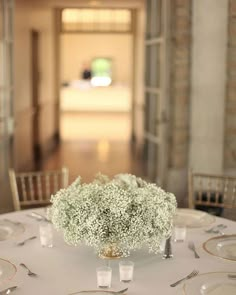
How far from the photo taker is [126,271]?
2045 mm

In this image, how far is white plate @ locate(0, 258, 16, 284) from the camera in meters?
2.05

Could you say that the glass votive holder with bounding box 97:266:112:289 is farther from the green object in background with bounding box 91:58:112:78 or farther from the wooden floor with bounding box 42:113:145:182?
the green object in background with bounding box 91:58:112:78

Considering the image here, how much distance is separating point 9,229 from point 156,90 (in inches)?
117

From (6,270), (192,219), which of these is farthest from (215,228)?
(6,270)

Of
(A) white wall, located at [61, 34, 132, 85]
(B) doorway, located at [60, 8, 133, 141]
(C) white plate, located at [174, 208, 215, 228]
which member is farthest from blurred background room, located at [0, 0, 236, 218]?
(A) white wall, located at [61, 34, 132, 85]

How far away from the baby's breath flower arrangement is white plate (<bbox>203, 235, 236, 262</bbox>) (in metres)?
0.29

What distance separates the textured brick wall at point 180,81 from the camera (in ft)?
17.1

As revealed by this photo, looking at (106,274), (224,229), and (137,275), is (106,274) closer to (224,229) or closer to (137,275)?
(137,275)

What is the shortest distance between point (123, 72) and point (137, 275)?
657 inches

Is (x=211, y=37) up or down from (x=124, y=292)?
up

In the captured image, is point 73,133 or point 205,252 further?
point 73,133

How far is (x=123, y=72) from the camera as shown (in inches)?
731

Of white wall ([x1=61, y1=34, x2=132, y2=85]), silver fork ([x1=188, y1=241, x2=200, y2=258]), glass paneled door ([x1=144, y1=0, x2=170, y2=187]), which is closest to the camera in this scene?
silver fork ([x1=188, y1=241, x2=200, y2=258])

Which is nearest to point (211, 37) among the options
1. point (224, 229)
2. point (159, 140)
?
point (159, 140)
